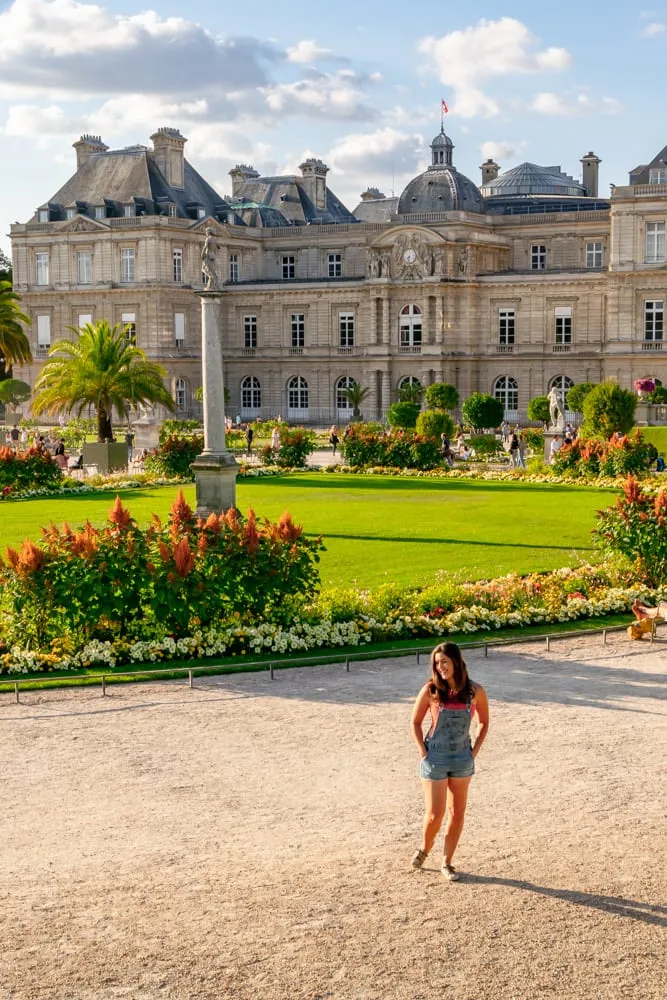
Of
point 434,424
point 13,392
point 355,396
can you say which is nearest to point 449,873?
point 434,424

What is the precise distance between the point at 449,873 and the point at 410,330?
65359 mm

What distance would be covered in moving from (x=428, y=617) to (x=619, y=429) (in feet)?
90.7

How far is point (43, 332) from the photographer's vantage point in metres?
82.2

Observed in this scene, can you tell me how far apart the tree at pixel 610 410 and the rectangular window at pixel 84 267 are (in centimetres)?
4180

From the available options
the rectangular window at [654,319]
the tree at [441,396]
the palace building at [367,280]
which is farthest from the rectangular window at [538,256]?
the tree at [441,396]

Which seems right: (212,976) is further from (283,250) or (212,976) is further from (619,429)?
(283,250)

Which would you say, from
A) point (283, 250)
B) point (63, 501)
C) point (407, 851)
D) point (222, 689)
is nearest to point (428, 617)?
point (222, 689)

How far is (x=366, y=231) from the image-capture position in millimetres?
81750

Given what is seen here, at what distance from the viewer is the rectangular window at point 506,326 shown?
7294 cm

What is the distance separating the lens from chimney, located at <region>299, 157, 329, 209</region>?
89000 mm

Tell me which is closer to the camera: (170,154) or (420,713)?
(420,713)

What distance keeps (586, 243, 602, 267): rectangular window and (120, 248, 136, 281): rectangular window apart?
1002 inches

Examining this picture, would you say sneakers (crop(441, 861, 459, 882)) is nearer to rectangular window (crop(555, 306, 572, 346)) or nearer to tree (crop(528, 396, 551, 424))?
tree (crop(528, 396, 551, 424))

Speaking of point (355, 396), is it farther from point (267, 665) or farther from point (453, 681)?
point (453, 681)
